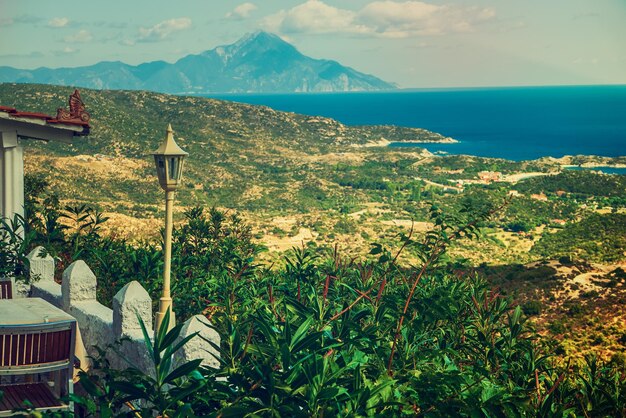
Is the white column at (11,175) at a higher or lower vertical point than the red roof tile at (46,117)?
lower

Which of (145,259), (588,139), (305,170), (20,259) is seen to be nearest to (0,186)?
(20,259)

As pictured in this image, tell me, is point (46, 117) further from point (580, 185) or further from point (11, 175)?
point (580, 185)

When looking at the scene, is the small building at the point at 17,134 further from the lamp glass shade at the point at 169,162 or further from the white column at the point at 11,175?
the lamp glass shade at the point at 169,162

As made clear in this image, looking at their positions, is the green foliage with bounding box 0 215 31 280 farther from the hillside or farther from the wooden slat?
the hillside

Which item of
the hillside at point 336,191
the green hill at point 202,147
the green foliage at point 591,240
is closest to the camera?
the hillside at point 336,191

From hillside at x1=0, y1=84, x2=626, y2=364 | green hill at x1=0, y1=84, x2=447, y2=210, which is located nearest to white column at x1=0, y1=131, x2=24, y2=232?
hillside at x1=0, y1=84, x2=626, y2=364

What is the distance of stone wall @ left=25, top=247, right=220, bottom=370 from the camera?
699 cm

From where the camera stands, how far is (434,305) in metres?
7.23

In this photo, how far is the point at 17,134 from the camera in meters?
13.6

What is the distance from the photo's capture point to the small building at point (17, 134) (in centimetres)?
1334

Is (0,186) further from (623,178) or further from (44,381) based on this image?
(623,178)

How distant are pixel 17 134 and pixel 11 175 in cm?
73

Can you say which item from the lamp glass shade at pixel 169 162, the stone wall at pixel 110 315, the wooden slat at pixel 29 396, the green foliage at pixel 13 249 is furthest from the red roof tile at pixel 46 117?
the wooden slat at pixel 29 396

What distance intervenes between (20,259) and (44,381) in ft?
11.3
